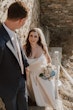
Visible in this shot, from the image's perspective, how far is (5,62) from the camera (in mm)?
3891

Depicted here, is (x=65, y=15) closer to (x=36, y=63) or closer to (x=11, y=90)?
(x=36, y=63)

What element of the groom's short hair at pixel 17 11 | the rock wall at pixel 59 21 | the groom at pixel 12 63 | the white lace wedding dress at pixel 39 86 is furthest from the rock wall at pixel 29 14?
the groom's short hair at pixel 17 11

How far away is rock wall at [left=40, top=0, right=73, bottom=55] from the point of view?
339 inches

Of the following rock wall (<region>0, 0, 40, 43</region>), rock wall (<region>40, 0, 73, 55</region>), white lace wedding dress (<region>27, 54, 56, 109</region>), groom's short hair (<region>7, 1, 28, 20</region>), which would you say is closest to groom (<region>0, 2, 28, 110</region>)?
A: groom's short hair (<region>7, 1, 28, 20</region>)

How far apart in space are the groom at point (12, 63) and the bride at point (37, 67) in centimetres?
67

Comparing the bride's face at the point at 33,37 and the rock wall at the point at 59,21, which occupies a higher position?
the bride's face at the point at 33,37

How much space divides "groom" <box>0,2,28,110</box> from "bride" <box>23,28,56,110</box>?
2.20 feet

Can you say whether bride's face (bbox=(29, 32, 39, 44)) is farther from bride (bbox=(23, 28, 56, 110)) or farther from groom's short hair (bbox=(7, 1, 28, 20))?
groom's short hair (bbox=(7, 1, 28, 20))

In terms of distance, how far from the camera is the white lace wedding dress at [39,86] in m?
4.93

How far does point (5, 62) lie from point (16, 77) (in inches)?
9.2

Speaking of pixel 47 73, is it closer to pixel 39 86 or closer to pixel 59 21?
pixel 39 86

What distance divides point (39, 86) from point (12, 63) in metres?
1.15

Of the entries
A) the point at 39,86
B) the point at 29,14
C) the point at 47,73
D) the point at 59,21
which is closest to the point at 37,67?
the point at 47,73

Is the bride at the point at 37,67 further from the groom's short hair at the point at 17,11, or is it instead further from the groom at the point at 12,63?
the groom's short hair at the point at 17,11
